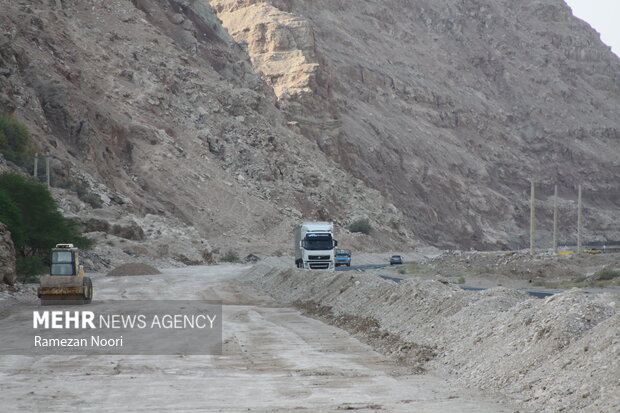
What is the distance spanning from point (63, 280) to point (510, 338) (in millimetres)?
18246

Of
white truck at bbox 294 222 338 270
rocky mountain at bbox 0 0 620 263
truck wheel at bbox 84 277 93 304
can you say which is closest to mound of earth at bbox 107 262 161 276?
rocky mountain at bbox 0 0 620 263

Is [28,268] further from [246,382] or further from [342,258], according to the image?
[342,258]

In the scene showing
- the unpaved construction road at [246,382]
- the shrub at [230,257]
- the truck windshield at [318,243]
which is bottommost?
the shrub at [230,257]

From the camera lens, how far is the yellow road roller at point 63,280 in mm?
28375

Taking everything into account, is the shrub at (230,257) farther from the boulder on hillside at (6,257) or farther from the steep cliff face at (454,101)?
the boulder on hillside at (6,257)

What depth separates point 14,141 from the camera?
63375mm

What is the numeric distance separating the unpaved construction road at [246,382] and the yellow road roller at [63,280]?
377 inches

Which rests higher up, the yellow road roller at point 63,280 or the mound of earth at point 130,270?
the yellow road roller at point 63,280

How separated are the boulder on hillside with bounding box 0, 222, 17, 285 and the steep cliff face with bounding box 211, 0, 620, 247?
7031 cm

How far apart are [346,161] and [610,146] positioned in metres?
59.0

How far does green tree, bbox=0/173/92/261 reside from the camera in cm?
4141

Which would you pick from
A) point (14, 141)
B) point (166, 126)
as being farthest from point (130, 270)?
point (166, 126)

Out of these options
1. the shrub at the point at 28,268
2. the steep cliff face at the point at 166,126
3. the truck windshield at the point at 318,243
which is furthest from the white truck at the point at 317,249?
the steep cliff face at the point at 166,126

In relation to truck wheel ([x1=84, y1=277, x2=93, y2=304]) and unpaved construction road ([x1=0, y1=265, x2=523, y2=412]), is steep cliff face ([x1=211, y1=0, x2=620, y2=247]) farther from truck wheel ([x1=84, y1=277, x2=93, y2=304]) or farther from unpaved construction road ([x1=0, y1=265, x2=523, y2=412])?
unpaved construction road ([x1=0, y1=265, x2=523, y2=412])
